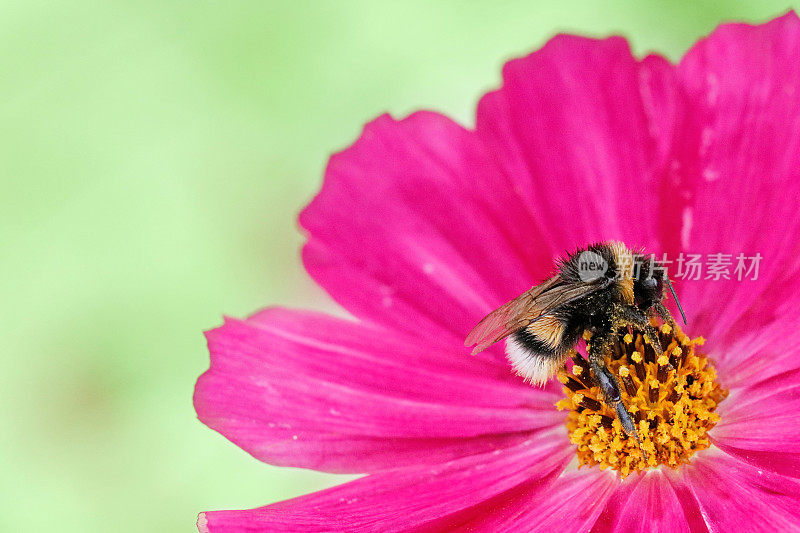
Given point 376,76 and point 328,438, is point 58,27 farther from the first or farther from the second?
point 328,438

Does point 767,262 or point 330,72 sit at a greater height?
point 330,72

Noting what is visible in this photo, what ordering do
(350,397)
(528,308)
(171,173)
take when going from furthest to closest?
1. (171,173)
2. (350,397)
3. (528,308)

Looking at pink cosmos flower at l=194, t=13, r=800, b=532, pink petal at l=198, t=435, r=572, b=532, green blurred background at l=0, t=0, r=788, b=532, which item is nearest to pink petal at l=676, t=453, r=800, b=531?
pink cosmos flower at l=194, t=13, r=800, b=532

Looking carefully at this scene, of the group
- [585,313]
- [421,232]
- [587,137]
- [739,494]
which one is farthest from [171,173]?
[739,494]

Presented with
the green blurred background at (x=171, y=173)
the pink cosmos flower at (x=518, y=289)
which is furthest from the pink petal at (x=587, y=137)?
the green blurred background at (x=171, y=173)

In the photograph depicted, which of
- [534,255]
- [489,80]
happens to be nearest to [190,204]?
[489,80]

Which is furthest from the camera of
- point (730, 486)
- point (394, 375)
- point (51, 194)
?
point (51, 194)

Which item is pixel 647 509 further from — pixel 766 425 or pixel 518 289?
pixel 518 289
